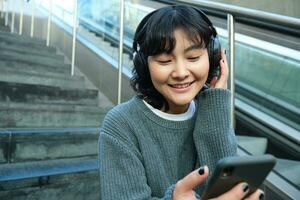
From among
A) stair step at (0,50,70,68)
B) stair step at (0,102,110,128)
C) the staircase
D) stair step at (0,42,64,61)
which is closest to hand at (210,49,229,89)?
the staircase

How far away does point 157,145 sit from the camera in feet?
2.94

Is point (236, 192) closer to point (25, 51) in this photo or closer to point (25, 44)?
point (25, 51)

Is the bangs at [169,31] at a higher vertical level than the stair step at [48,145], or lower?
higher

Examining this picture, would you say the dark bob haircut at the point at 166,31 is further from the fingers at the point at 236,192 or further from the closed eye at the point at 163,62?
the fingers at the point at 236,192

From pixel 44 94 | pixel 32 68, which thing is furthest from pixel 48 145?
pixel 32 68

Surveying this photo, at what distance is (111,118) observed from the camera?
89 cm

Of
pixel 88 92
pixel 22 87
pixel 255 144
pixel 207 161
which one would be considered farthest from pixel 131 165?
pixel 88 92

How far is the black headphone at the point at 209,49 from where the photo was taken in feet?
2.91

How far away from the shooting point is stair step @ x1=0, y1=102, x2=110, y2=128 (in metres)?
1.91

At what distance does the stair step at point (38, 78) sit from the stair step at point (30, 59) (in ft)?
0.99

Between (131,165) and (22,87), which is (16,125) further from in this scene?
(131,165)

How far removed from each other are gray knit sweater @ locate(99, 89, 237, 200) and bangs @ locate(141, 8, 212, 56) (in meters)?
0.17

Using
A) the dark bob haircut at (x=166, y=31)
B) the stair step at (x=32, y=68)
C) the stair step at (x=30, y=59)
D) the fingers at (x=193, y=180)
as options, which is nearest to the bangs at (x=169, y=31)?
the dark bob haircut at (x=166, y=31)

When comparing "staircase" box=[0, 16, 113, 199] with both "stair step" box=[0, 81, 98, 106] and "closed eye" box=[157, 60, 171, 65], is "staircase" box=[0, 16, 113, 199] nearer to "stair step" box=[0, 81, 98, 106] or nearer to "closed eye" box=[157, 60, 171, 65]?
"stair step" box=[0, 81, 98, 106]
